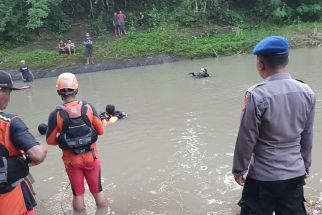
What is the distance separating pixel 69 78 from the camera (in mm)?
4574

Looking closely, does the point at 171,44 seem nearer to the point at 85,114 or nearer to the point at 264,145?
the point at 85,114

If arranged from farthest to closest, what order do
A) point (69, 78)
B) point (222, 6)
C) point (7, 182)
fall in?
point (222, 6), point (69, 78), point (7, 182)

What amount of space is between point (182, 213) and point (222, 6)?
26224mm

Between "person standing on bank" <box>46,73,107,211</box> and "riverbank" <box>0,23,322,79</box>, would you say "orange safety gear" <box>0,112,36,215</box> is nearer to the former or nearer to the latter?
"person standing on bank" <box>46,73,107,211</box>

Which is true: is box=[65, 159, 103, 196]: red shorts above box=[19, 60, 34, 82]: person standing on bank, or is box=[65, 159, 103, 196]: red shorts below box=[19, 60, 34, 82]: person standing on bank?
above

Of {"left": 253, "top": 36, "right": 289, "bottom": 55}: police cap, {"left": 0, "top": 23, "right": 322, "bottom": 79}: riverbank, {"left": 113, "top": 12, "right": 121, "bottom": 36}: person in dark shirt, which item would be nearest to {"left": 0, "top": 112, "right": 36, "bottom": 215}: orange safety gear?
{"left": 253, "top": 36, "right": 289, "bottom": 55}: police cap

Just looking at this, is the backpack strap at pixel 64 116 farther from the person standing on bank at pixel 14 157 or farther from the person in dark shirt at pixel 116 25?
the person in dark shirt at pixel 116 25

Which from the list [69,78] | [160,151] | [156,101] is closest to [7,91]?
[69,78]

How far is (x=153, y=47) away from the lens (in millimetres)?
23953

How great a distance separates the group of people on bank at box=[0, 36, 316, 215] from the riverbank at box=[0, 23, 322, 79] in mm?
19069

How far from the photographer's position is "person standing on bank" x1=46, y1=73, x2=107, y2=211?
4.59 m

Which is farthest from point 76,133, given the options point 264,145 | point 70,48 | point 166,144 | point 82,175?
point 70,48

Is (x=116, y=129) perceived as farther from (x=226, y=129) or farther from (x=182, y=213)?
(x=182, y=213)

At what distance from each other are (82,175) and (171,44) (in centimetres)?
1989
